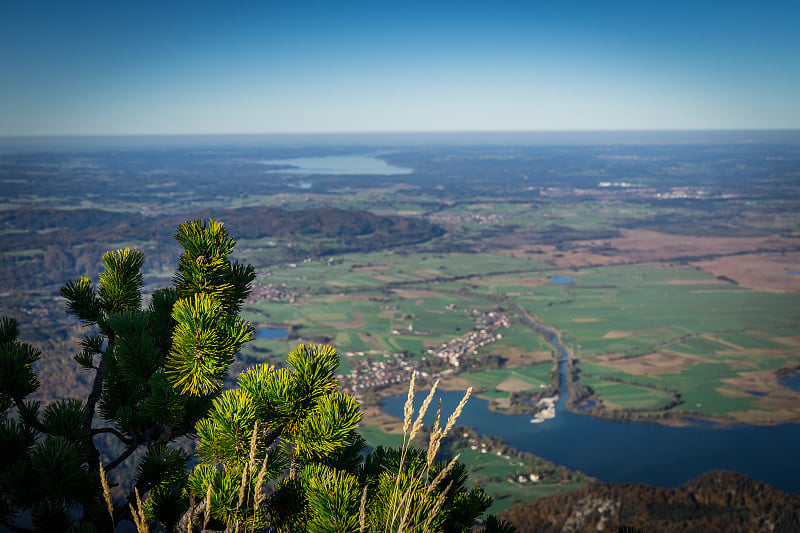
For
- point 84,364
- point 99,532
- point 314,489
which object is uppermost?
point 84,364

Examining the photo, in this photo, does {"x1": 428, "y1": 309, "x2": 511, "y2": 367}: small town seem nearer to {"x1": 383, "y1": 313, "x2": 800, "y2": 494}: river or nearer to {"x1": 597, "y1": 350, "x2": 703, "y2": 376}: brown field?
{"x1": 383, "y1": 313, "x2": 800, "y2": 494}: river

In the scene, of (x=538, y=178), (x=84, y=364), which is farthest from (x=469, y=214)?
(x=84, y=364)

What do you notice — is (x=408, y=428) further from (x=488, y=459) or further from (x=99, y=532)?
(x=488, y=459)

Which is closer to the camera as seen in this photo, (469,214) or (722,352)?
(722,352)

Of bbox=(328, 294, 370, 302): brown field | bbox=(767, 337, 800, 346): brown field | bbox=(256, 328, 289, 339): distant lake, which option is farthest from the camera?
bbox=(328, 294, 370, 302): brown field

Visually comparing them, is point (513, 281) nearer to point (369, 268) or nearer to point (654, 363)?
point (369, 268)

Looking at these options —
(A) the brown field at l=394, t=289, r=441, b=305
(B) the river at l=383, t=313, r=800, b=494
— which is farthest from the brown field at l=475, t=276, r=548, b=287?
(B) the river at l=383, t=313, r=800, b=494
